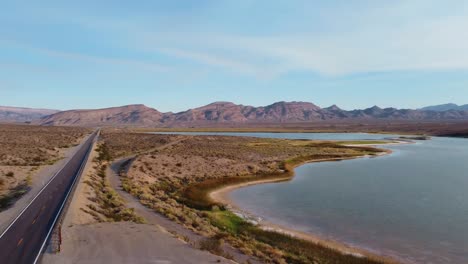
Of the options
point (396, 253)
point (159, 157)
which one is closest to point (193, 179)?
point (159, 157)

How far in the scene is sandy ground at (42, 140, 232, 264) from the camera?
18266 millimetres

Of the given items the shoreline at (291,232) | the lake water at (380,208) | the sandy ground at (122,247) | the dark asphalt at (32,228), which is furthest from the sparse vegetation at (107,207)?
the lake water at (380,208)

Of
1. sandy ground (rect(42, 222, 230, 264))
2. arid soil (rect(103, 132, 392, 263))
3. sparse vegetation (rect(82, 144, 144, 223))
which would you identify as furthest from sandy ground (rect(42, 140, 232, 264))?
arid soil (rect(103, 132, 392, 263))

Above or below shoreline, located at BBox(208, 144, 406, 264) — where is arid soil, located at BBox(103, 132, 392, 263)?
above

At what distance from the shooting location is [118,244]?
798 inches

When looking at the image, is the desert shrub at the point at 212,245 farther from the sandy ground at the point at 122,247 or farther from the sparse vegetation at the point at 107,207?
the sparse vegetation at the point at 107,207

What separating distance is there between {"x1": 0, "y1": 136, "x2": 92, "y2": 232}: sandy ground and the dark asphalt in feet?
1.82

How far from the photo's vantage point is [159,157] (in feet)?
200

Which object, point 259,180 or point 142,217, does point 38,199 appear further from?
point 259,180

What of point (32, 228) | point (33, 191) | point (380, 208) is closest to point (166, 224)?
point (32, 228)

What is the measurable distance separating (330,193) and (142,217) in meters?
21.6

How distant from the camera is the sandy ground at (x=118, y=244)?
1827 cm

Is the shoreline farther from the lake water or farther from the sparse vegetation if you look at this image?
the sparse vegetation

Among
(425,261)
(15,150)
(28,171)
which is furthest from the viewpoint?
(15,150)
